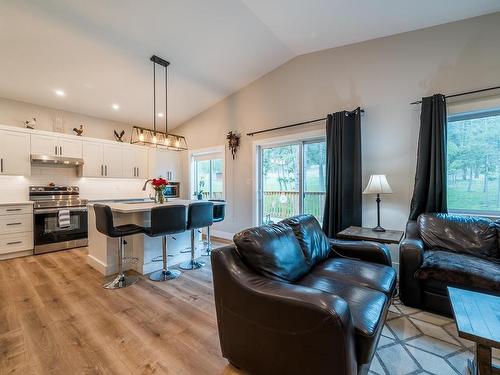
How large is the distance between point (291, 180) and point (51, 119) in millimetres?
4998

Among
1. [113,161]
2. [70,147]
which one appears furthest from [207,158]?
[70,147]

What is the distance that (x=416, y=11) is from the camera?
2768mm

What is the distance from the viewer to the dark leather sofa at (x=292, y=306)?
114cm

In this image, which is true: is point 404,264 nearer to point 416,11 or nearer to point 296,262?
point 296,262

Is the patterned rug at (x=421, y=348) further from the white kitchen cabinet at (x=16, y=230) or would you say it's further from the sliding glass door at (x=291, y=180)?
the white kitchen cabinet at (x=16, y=230)

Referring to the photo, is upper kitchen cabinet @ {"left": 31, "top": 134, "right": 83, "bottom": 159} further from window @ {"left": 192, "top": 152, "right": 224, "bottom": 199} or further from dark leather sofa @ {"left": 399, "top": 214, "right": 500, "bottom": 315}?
dark leather sofa @ {"left": 399, "top": 214, "right": 500, "bottom": 315}

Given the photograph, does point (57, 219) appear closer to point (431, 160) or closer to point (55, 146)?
point (55, 146)

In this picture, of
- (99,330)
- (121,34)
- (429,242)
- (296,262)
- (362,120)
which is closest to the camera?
(296,262)

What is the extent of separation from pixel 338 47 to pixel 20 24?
433 centimetres

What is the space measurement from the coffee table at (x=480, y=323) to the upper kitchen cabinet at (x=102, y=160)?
597cm

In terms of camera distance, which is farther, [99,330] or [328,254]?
[328,254]

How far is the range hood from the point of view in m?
4.31

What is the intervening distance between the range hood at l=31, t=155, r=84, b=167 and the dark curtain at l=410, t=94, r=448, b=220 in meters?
5.96

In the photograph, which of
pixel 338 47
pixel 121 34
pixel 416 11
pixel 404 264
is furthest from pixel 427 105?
pixel 121 34
